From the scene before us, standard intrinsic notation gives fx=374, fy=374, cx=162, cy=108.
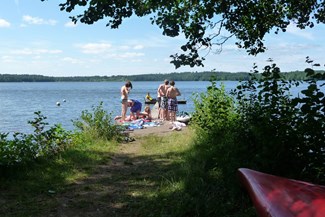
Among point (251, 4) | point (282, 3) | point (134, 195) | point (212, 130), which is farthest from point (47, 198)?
point (282, 3)

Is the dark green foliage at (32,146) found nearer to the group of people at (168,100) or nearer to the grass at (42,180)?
the grass at (42,180)

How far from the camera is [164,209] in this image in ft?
16.2

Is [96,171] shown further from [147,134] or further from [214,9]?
[147,134]

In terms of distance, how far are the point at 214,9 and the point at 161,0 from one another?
1.35 meters

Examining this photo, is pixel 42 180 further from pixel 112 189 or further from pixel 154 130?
pixel 154 130

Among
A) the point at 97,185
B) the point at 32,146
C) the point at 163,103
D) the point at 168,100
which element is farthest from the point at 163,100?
the point at 97,185

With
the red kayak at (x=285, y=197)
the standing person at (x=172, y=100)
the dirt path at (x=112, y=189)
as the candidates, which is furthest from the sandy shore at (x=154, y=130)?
the red kayak at (x=285, y=197)

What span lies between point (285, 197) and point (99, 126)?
28.5 ft

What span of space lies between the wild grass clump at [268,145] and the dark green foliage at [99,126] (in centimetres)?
536

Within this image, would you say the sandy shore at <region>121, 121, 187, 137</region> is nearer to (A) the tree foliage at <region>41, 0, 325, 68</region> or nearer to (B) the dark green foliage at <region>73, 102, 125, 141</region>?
(B) the dark green foliage at <region>73, 102, 125, 141</region>

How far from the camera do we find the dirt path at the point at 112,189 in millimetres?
5245

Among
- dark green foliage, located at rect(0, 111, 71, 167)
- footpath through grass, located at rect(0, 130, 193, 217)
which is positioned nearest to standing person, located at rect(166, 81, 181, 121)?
footpath through grass, located at rect(0, 130, 193, 217)

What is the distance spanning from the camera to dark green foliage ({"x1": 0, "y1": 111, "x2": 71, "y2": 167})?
698cm

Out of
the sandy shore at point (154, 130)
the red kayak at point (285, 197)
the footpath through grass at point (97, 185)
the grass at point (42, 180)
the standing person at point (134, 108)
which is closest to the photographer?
the red kayak at point (285, 197)
